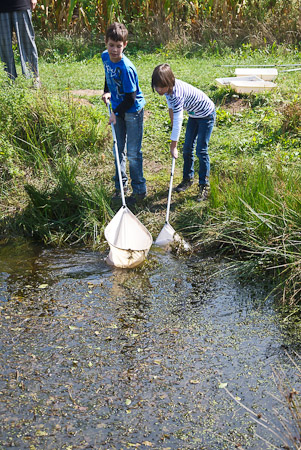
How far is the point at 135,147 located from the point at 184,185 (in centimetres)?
81

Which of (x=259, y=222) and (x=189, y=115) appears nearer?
(x=259, y=222)

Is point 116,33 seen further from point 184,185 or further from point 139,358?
point 139,358

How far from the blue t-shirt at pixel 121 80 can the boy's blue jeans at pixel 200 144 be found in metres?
0.65

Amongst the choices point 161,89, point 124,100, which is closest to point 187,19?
point 124,100

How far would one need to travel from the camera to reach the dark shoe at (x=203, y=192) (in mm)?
5965

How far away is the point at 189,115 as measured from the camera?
5875 millimetres

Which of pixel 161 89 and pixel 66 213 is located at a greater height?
pixel 161 89

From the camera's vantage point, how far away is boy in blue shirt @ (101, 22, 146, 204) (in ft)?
17.1

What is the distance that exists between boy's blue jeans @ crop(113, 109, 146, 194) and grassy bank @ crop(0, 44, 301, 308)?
0.25m

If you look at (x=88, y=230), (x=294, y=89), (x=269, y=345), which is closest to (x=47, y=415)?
(x=269, y=345)

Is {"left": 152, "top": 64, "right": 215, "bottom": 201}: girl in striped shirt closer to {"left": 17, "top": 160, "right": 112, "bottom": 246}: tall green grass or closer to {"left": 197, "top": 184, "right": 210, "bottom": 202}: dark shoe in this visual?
{"left": 197, "top": 184, "right": 210, "bottom": 202}: dark shoe

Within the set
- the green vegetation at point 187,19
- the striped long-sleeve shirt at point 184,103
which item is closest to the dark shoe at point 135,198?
the striped long-sleeve shirt at point 184,103

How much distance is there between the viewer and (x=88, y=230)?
18.6ft

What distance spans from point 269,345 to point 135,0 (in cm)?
953
